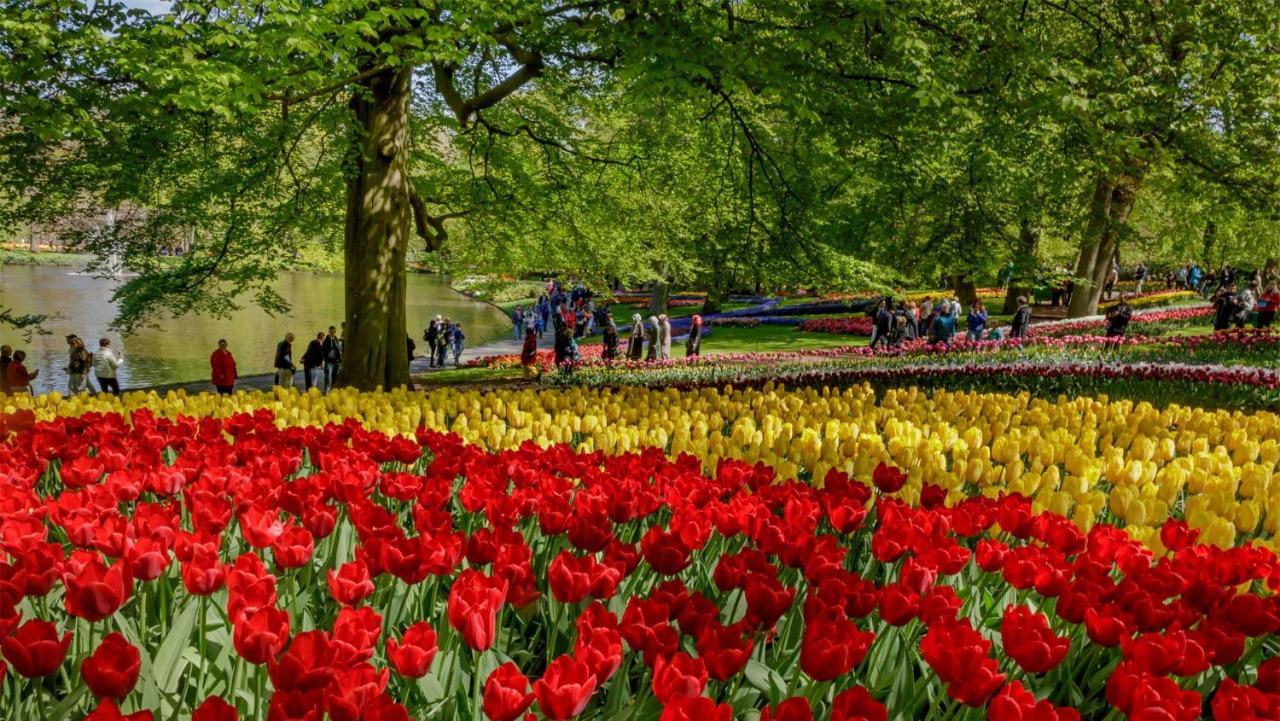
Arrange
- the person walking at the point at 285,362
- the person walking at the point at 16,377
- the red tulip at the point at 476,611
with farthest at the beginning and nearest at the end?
the person walking at the point at 285,362
the person walking at the point at 16,377
the red tulip at the point at 476,611

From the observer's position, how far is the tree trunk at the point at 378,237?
12.1 metres

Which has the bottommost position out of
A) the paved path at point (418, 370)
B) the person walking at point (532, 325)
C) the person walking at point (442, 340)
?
the paved path at point (418, 370)

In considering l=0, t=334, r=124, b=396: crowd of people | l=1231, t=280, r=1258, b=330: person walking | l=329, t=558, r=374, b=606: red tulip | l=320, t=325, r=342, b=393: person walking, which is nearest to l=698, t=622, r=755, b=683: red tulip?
l=329, t=558, r=374, b=606: red tulip

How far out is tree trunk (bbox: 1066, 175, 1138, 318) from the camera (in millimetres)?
20500

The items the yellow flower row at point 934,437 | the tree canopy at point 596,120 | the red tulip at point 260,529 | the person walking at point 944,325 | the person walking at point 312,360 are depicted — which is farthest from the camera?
the person walking at point 944,325

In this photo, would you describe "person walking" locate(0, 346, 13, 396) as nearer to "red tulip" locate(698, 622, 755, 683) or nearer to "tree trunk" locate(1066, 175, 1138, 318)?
"red tulip" locate(698, 622, 755, 683)

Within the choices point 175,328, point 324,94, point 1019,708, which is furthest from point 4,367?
point 175,328

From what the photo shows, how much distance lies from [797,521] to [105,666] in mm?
1828

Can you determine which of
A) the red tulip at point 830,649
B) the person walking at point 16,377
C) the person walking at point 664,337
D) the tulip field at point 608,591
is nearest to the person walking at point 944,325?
the person walking at point 664,337

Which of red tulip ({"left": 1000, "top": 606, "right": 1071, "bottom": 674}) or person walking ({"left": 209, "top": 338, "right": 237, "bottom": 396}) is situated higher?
red tulip ({"left": 1000, "top": 606, "right": 1071, "bottom": 674})

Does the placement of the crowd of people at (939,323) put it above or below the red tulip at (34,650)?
below

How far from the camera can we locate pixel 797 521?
274cm

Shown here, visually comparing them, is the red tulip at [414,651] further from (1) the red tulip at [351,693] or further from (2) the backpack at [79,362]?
(2) the backpack at [79,362]

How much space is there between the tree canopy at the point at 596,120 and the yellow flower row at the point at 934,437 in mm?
3061
